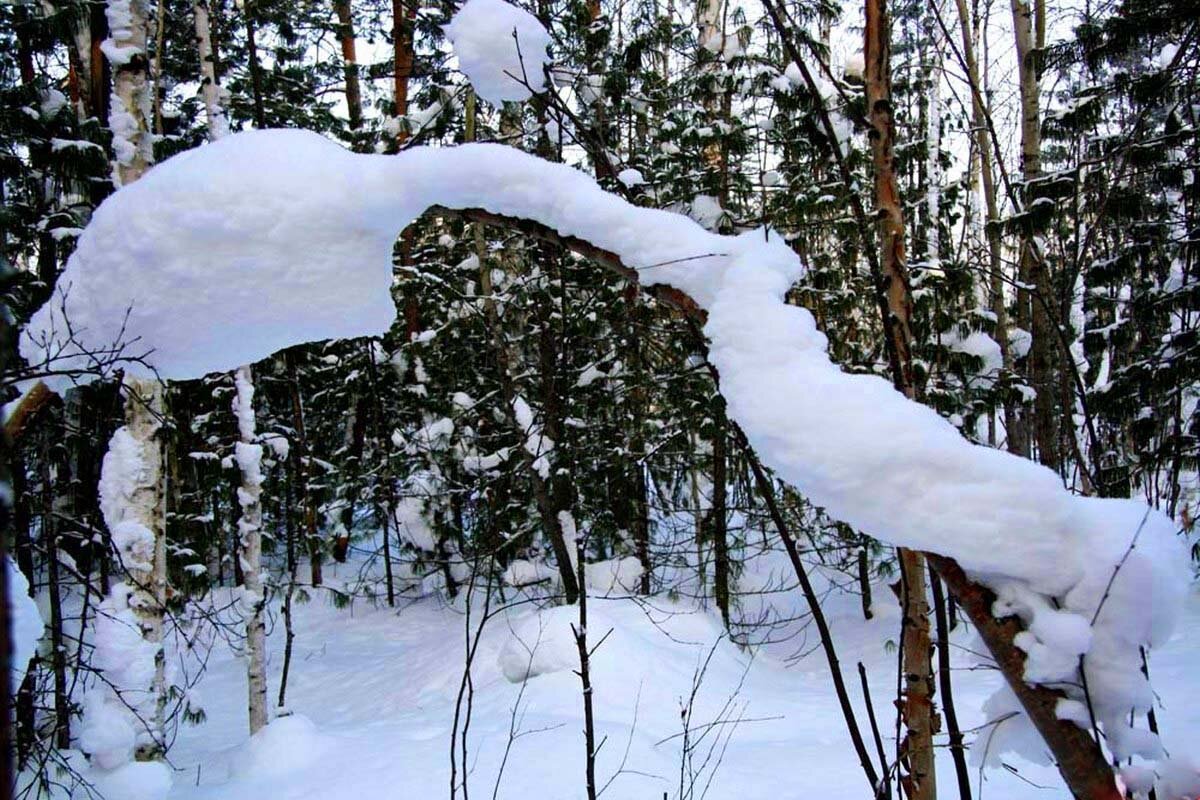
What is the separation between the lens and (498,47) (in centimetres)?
215

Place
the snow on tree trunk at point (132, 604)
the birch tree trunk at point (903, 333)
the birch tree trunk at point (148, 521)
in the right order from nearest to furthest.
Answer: the birch tree trunk at point (903, 333) → the snow on tree trunk at point (132, 604) → the birch tree trunk at point (148, 521)

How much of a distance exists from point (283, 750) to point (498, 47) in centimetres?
544

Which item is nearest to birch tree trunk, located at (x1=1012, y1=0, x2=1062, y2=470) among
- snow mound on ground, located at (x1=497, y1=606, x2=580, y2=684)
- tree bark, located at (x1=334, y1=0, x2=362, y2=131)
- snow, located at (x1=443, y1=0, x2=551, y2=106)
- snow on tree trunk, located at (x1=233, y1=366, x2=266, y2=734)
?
snow mound on ground, located at (x1=497, y1=606, x2=580, y2=684)

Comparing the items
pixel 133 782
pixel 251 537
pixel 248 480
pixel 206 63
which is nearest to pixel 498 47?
pixel 133 782

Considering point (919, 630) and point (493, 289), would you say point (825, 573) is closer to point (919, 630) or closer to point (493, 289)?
point (493, 289)

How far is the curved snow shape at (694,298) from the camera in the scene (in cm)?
130

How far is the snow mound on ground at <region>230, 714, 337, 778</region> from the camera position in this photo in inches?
217

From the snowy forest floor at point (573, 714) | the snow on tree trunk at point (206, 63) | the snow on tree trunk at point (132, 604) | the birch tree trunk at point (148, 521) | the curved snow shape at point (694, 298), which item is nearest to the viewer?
the curved snow shape at point (694, 298)

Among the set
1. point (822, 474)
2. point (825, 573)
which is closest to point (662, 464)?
point (825, 573)

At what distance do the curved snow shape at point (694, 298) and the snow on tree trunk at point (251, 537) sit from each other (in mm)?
4971

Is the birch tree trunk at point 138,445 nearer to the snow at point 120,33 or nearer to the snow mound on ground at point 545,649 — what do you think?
the snow at point 120,33

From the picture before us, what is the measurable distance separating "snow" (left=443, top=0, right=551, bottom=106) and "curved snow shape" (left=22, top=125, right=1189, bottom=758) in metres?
0.47

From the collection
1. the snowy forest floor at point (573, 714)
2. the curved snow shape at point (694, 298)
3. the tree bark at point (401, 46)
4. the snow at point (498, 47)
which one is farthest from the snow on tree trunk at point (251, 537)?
the snow at point (498, 47)

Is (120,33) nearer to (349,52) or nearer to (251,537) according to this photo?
(251,537)
